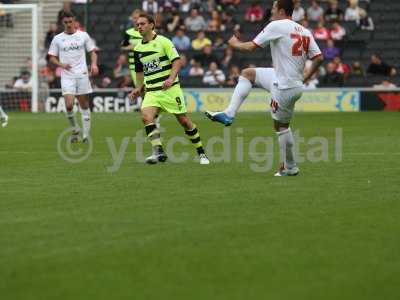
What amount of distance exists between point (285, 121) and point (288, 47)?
37.0 inches

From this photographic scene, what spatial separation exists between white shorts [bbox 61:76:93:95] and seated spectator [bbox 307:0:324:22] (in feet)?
51.5

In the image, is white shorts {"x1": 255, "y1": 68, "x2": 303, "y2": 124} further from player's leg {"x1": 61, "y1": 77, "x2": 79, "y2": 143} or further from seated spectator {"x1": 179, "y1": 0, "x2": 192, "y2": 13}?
seated spectator {"x1": 179, "y1": 0, "x2": 192, "y2": 13}

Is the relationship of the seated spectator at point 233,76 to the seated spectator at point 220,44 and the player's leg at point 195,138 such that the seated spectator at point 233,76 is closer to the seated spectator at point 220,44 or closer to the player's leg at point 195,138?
the seated spectator at point 220,44

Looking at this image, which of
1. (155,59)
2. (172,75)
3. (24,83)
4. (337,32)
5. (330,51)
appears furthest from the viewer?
(24,83)

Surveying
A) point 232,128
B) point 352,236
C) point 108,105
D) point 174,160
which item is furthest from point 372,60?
point 352,236

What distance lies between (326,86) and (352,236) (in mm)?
25315

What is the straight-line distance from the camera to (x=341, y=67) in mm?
33719

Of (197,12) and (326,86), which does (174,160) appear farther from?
(197,12)

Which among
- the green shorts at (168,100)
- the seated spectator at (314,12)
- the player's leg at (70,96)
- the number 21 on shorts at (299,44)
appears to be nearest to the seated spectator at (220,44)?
the seated spectator at (314,12)

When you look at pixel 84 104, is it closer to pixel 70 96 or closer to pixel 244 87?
pixel 70 96

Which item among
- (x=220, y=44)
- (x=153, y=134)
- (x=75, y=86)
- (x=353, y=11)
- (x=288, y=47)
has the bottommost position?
(x=153, y=134)

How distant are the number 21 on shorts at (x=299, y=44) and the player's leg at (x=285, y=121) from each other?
0.48 meters

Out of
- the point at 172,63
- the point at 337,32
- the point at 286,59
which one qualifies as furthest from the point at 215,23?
the point at 286,59

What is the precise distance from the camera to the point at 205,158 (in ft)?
50.9
